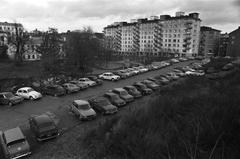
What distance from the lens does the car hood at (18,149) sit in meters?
11.1

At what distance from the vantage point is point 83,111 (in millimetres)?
17391

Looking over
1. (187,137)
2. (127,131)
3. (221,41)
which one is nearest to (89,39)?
(127,131)

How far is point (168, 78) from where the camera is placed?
31938 mm

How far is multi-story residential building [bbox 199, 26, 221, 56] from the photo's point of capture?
10146cm

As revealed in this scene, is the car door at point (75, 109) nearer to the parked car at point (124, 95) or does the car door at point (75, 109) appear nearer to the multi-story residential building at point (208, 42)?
the parked car at point (124, 95)

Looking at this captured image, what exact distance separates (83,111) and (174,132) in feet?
30.8

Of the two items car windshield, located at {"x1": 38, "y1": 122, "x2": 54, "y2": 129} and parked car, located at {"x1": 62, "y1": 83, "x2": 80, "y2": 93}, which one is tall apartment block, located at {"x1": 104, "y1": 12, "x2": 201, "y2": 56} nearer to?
parked car, located at {"x1": 62, "y1": 83, "x2": 80, "y2": 93}

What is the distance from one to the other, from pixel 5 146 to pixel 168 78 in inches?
1051

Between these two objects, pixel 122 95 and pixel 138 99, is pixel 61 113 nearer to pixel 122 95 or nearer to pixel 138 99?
pixel 122 95

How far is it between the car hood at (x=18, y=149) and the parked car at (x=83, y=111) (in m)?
5.98

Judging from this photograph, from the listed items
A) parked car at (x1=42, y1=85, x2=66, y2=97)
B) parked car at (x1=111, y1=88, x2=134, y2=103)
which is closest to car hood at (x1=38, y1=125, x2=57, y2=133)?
parked car at (x1=111, y1=88, x2=134, y2=103)

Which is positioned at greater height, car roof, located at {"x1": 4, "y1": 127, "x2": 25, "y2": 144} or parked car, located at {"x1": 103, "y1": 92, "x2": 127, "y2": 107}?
parked car, located at {"x1": 103, "y1": 92, "x2": 127, "y2": 107}

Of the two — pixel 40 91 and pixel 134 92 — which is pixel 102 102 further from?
pixel 40 91

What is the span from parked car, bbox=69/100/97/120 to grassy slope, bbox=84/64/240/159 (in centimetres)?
302
